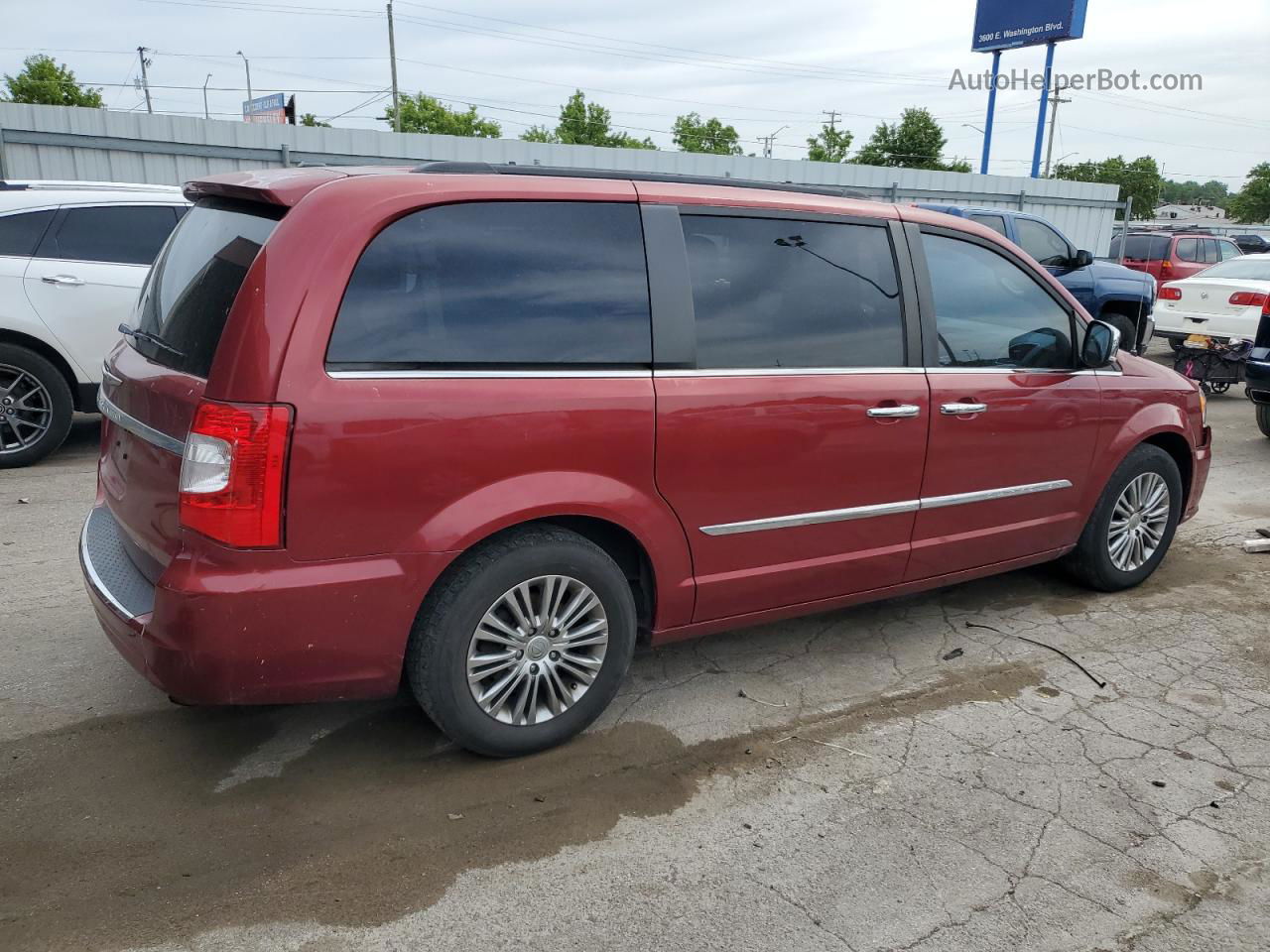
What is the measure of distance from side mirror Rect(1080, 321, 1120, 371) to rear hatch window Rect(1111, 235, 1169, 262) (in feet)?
58.5

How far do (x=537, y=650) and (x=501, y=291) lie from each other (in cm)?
115

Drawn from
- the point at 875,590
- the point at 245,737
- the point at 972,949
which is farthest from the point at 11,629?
the point at 972,949

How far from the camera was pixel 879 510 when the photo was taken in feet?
13.0

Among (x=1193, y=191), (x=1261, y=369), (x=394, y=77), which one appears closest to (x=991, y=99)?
(x=1261, y=369)

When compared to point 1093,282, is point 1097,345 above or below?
above

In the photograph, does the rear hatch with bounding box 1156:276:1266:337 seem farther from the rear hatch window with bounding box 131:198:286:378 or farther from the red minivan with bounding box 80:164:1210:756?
the rear hatch window with bounding box 131:198:286:378

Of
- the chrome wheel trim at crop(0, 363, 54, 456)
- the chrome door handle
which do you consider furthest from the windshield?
the chrome wheel trim at crop(0, 363, 54, 456)

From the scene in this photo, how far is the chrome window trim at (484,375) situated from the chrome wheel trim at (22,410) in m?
5.07

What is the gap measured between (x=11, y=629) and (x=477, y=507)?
2530 millimetres

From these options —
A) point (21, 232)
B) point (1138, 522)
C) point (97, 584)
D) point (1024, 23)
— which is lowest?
point (1138, 522)

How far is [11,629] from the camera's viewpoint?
4246 millimetres

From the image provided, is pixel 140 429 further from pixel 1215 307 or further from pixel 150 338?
pixel 1215 307

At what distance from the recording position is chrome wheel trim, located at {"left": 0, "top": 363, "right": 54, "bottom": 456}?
674 centimetres

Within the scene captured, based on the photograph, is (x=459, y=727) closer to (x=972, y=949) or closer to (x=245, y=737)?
(x=245, y=737)
